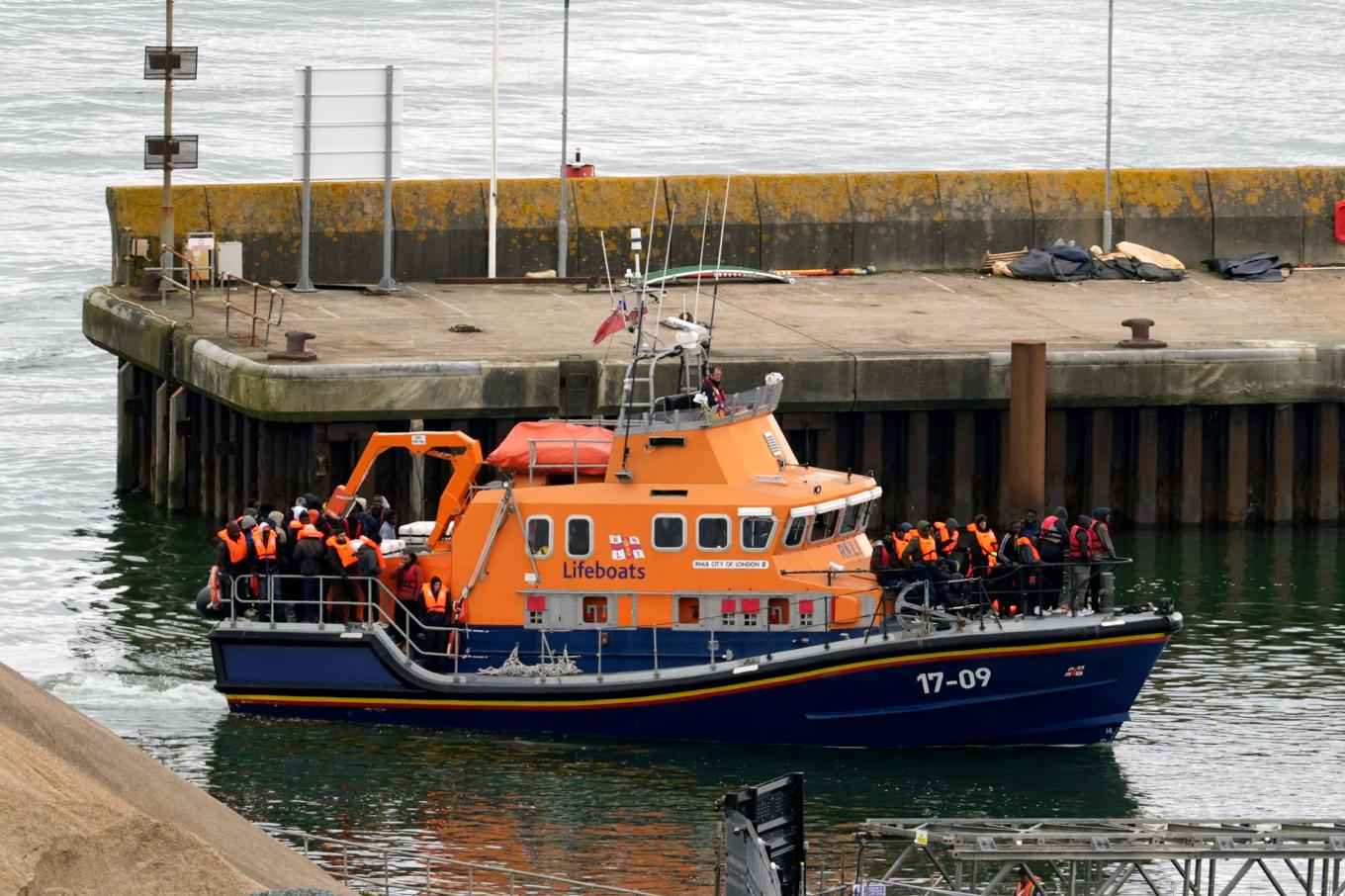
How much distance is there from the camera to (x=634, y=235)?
1003 inches

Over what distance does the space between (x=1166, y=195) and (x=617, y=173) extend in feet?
65.0

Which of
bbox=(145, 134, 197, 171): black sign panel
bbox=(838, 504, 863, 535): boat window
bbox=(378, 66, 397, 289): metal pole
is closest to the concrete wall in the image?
bbox=(378, 66, 397, 289): metal pole

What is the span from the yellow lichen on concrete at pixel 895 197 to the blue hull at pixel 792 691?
14357 millimetres

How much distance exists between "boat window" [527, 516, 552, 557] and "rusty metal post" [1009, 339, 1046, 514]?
7698 millimetres

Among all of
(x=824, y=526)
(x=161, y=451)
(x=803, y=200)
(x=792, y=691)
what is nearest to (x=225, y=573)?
(x=792, y=691)

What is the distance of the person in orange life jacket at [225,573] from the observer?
2350cm

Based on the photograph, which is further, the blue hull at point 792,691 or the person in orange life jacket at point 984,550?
the person in orange life jacket at point 984,550

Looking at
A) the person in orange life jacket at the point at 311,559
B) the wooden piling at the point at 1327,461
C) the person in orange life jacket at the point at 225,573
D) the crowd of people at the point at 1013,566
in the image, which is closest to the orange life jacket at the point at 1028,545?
the crowd of people at the point at 1013,566

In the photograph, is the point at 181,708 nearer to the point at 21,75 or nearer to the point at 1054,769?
the point at 1054,769

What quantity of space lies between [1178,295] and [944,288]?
325cm

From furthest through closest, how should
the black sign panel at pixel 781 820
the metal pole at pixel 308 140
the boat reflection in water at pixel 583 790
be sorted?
the metal pole at pixel 308 140, the boat reflection in water at pixel 583 790, the black sign panel at pixel 781 820

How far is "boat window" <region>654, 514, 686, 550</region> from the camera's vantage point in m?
22.8

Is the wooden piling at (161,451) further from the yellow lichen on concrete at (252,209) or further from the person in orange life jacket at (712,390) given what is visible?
the person in orange life jacket at (712,390)

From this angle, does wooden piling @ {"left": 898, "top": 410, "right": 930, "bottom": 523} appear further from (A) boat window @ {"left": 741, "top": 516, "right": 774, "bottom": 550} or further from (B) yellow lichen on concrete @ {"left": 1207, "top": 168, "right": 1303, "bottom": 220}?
(B) yellow lichen on concrete @ {"left": 1207, "top": 168, "right": 1303, "bottom": 220}
